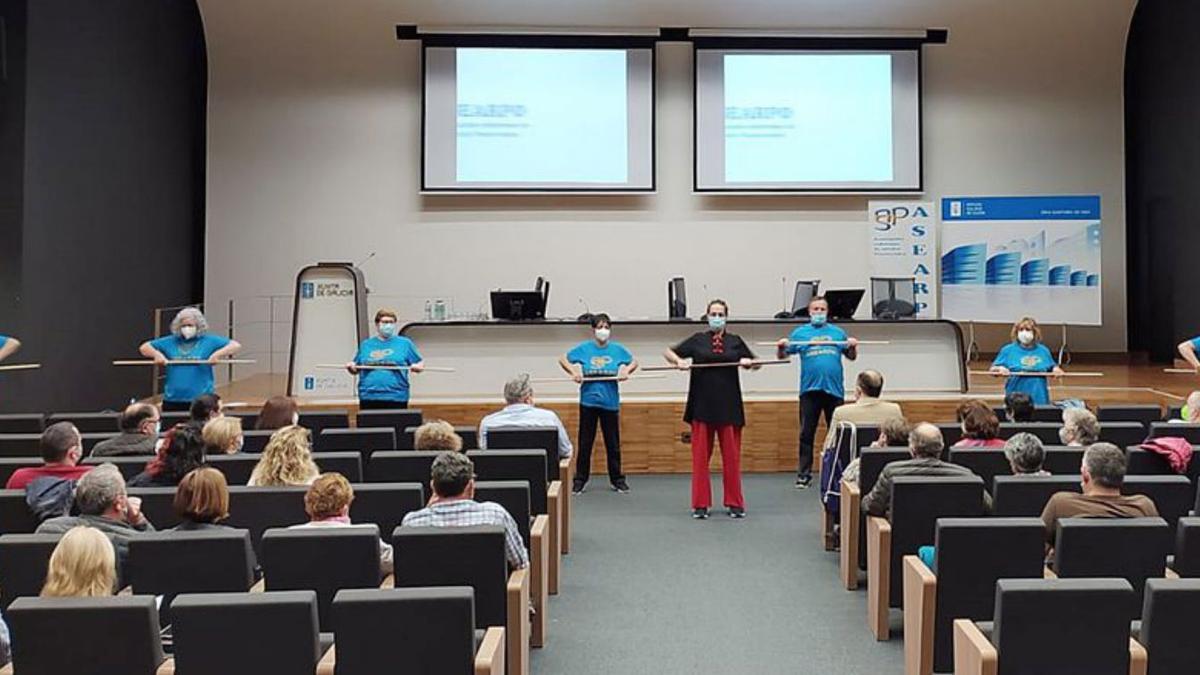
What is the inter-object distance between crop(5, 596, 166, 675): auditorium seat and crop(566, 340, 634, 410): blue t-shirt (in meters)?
5.52

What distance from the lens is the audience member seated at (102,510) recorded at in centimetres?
350

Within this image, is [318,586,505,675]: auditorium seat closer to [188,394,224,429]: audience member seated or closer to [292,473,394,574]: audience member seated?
[292,473,394,574]: audience member seated

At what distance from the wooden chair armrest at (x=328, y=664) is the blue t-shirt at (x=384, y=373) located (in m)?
5.25

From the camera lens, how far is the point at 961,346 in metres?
9.48

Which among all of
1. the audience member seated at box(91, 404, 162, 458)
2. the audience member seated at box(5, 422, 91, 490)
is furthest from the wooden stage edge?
the audience member seated at box(5, 422, 91, 490)

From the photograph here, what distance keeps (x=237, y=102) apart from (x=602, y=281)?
5.27 m

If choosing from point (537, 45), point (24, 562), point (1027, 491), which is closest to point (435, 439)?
point (24, 562)

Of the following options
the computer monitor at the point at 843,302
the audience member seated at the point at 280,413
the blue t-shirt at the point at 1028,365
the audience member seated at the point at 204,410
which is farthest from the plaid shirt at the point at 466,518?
the computer monitor at the point at 843,302

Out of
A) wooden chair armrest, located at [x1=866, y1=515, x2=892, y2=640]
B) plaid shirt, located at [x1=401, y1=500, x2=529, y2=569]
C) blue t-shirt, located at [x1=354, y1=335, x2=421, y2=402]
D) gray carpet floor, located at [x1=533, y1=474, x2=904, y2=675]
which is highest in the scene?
blue t-shirt, located at [x1=354, y1=335, x2=421, y2=402]

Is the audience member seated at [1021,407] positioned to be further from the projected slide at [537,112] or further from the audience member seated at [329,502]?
the projected slide at [537,112]

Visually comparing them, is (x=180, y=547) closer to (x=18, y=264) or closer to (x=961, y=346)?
(x=18, y=264)

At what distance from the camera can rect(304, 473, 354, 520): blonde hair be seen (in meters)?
3.58

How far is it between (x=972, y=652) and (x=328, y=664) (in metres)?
1.78

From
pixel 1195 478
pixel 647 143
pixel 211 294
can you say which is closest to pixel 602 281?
pixel 647 143
